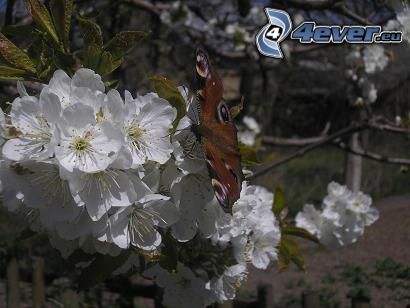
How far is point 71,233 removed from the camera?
102 centimetres

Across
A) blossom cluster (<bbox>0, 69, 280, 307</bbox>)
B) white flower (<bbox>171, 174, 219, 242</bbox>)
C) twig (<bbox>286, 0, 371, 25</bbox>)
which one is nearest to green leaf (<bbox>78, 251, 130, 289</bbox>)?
blossom cluster (<bbox>0, 69, 280, 307</bbox>)

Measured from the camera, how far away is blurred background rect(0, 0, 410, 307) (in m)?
2.22

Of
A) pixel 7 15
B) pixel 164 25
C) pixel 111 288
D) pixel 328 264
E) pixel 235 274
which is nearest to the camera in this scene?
pixel 235 274

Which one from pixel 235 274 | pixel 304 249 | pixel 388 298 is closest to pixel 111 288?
pixel 304 249

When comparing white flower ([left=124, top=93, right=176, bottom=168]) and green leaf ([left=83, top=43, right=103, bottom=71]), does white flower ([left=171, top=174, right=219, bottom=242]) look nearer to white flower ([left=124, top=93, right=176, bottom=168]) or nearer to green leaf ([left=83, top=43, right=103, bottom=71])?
white flower ([left=124, top=93, right=176, bottom=168])

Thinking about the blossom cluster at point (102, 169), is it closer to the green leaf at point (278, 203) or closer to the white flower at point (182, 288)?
the white flower at point (182, 288)

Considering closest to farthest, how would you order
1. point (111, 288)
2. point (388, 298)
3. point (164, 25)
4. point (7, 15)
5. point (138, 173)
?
point (138, 173) < point (7, 15) < point (388, 298) < point (111, 288) < point (164, 25)

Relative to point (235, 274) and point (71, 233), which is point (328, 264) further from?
point (71, 233)

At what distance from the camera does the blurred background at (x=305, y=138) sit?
87.6 inches

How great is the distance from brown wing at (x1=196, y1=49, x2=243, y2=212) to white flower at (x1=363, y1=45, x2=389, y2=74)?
2.52 metres

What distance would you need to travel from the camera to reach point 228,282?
1482 millimetres

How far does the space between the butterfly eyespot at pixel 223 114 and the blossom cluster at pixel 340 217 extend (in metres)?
1.37

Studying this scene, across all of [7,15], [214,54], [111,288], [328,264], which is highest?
[7,15]

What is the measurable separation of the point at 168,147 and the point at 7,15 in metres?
1.10
